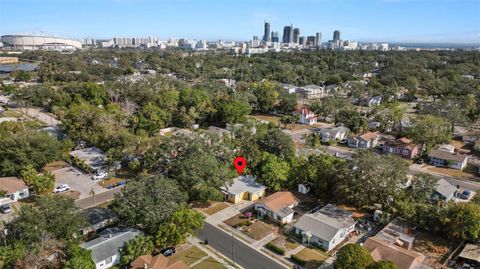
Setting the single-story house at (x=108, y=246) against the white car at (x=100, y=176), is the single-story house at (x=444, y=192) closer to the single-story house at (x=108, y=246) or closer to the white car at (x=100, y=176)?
the single-story house at (x=108, y=246)

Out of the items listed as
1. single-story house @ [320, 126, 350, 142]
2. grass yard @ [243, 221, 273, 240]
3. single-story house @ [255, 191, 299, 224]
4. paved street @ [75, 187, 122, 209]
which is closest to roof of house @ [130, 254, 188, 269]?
grass yard @ [243, 221, 273, 240]

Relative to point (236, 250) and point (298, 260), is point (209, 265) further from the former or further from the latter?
point (298, 260)

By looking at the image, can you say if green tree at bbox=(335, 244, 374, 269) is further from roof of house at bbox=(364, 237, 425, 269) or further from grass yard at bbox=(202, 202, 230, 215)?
grass yard at bbox=(202, 202, 230, 215)

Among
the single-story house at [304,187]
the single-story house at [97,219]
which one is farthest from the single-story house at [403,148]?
the single-story house at [97,219]

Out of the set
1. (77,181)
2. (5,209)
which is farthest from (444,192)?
(5,209)

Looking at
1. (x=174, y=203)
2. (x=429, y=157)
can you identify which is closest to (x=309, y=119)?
(x=429, y=157)
